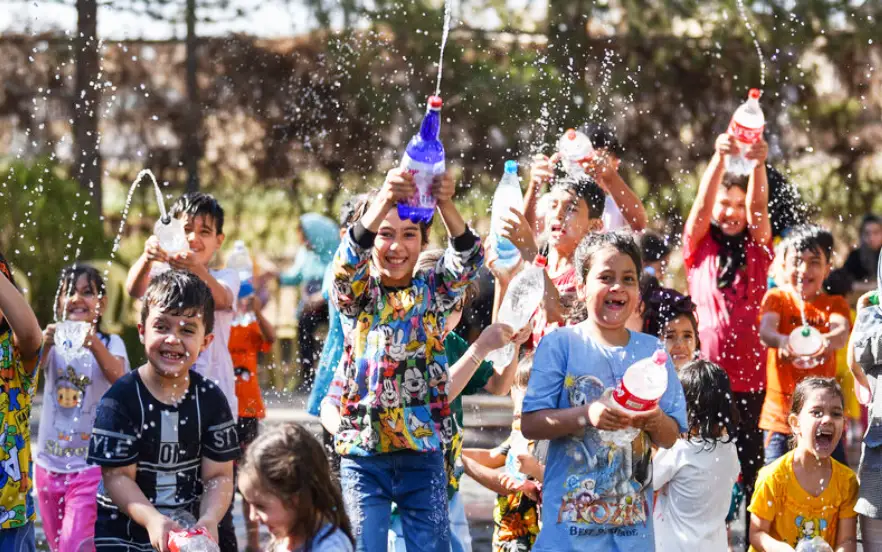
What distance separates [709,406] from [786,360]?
127 centimetres

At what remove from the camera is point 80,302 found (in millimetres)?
5980

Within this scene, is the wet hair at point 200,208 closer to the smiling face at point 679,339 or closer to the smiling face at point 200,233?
the smiling face at point 200,233

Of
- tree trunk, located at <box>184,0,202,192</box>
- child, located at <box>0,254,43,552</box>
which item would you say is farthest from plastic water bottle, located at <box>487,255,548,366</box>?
tree trunk, located at <box>184,0,202,192</box>

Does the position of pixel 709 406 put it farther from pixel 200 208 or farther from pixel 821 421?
pixel 200 208

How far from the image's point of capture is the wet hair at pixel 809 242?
21.2 feet

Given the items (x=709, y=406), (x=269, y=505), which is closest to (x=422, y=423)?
(x=269, y=505)

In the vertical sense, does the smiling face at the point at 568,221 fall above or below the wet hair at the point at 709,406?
above

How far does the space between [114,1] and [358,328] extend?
800cm

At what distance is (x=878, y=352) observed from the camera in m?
5.17

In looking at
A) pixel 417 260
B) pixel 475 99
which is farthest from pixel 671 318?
pixel 475 99

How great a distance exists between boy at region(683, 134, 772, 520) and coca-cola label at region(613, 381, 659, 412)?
8.33ft

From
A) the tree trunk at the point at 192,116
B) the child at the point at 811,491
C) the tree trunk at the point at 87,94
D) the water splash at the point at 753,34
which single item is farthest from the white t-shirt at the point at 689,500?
the tree trunk at the point at 87,94

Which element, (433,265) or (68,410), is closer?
(433,265)

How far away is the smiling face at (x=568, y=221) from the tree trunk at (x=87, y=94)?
682 cm
